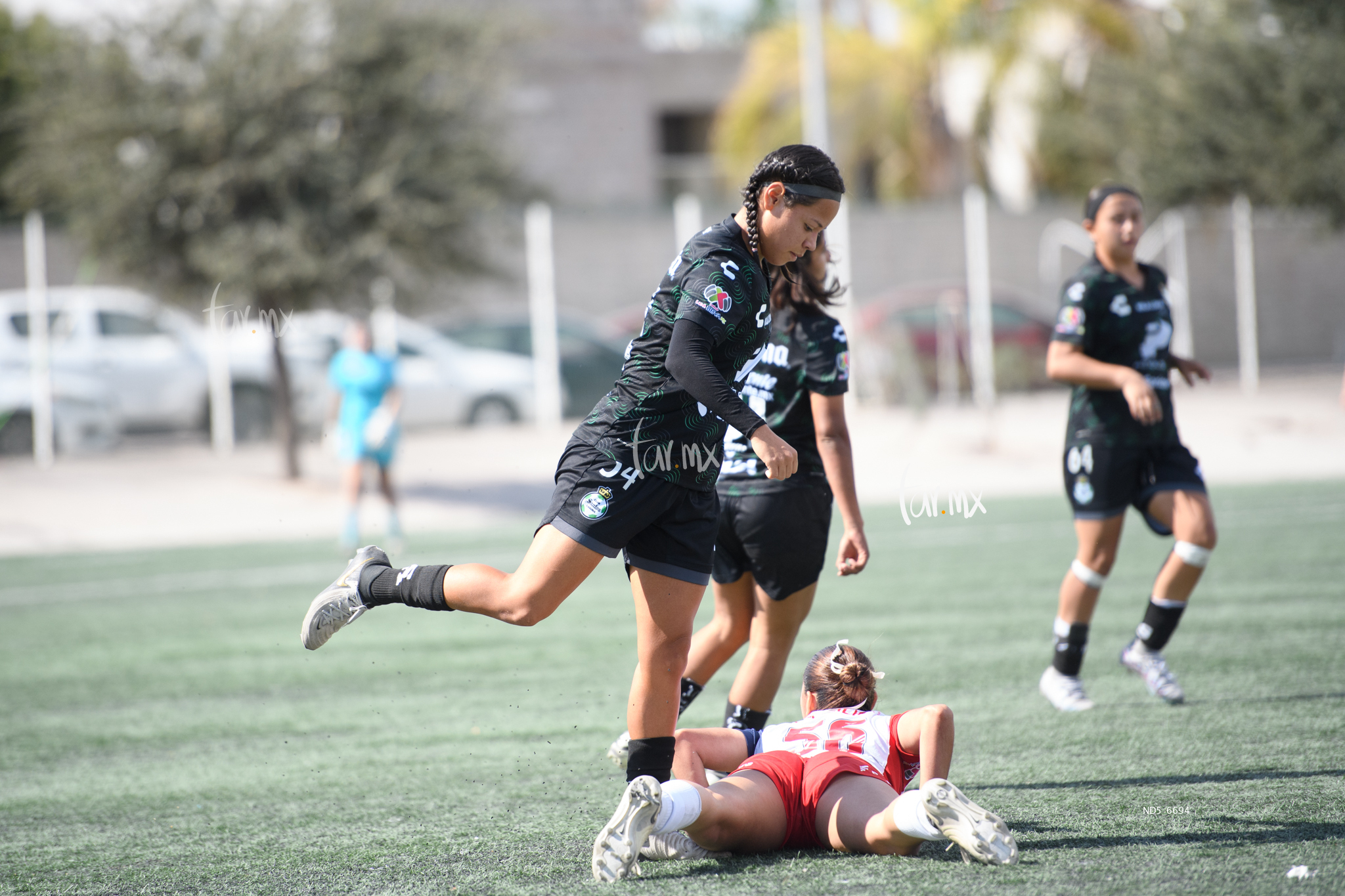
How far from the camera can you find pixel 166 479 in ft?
56.5

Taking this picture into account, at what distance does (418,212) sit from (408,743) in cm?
1170

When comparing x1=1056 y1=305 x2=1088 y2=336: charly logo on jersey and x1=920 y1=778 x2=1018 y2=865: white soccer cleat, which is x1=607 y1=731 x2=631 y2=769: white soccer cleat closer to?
x1=920 y1=778 x2=1018 y2=865: white soccer cleat

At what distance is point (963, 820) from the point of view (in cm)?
346

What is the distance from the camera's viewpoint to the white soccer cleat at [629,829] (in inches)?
138

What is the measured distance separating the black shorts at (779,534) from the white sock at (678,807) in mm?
1044

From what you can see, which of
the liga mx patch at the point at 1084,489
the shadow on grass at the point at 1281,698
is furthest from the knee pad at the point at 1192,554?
the shadow on grass at the point at 1281,698

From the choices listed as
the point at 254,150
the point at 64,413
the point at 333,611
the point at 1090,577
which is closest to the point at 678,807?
the point at 333,611

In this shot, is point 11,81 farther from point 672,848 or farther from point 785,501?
point 672,848

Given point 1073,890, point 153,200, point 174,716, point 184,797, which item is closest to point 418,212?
point 153,200

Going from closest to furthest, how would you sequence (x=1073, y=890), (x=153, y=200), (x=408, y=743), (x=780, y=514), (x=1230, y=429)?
1. (x=1073, y=890)
2. (x=780, y=514)
3. (x=408, y=743)
4. (x=153, y=200)
5. (x=1230, y=429)

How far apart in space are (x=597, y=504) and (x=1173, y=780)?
226 centimetres

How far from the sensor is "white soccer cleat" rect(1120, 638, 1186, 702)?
565cm

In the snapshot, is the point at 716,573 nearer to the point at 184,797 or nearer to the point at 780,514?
the point at 780,514

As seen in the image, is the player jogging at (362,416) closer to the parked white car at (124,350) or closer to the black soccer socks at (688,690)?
the parked white car at (124,350)
